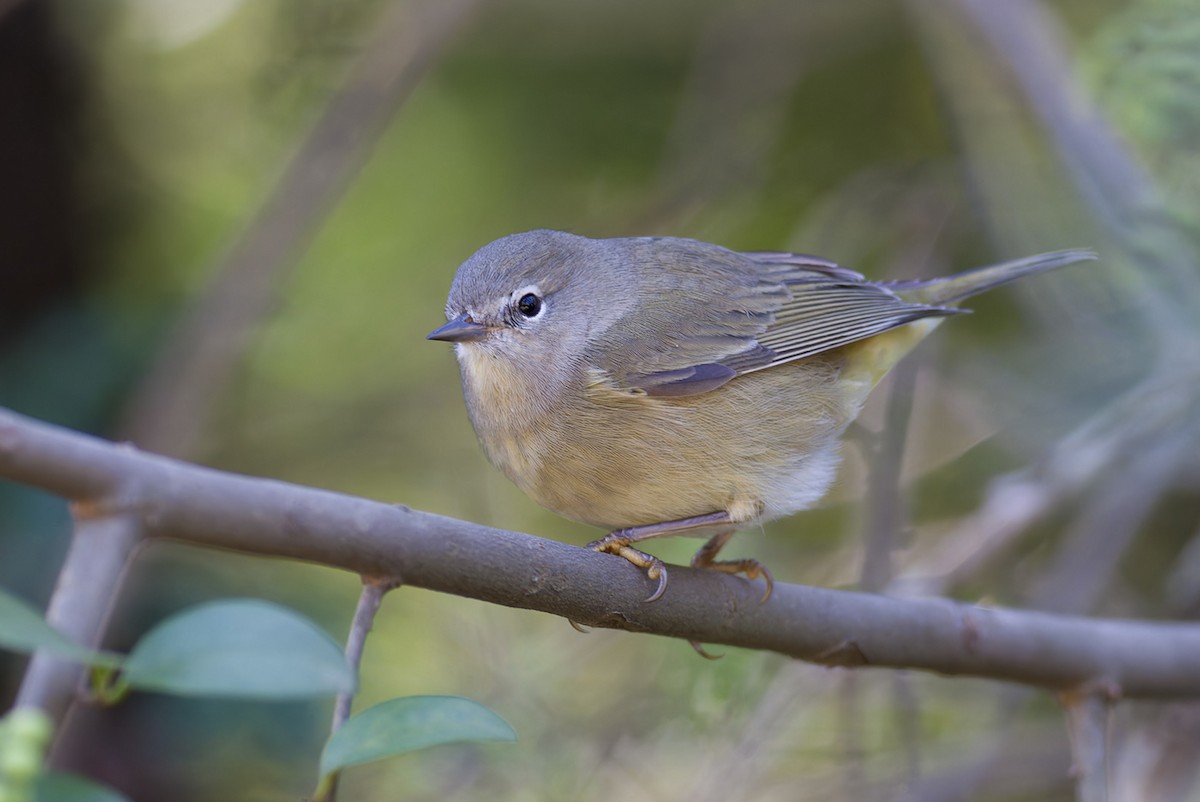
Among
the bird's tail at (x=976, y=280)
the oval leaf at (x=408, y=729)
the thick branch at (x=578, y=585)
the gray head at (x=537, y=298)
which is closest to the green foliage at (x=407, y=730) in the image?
the oval leaf at (x=408, y=729)

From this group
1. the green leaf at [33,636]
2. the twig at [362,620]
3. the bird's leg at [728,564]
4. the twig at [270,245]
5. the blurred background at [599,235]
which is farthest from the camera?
the twig at [270,245]

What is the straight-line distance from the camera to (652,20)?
578cm

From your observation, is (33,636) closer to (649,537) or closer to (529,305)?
(649,537)

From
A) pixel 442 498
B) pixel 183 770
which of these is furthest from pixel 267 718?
pixel 442 498

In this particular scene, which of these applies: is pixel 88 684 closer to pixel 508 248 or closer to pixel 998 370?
pixel 508 248

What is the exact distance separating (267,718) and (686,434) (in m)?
2.28

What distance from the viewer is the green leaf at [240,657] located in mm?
1305

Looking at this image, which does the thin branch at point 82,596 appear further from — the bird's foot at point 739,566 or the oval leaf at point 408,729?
the bird's foot at point 739,566

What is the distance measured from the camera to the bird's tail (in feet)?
12.1

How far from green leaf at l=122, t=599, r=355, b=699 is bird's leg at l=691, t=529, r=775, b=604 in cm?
132

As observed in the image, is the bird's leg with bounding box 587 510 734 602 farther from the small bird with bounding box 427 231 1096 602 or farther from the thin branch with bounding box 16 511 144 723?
the thin branch with bounding box 16 511 144 723

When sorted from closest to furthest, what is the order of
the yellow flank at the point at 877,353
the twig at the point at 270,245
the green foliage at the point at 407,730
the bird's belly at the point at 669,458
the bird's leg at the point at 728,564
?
the green foliage at the point at 407,730
the bird's leg at the point at 728,564
the bird's belly at the point at 669,458
the yellow flank at the point at 877,353
the twig at the point at 270,245

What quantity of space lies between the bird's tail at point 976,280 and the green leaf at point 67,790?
3.12m

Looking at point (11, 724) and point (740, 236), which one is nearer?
point (11, 724)
